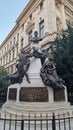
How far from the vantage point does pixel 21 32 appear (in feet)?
99.8

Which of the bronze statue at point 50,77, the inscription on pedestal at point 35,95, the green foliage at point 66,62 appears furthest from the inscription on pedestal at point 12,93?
the green foliage at point 66,62

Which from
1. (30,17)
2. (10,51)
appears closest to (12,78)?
(30,17)

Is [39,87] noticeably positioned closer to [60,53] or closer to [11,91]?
[11,91]

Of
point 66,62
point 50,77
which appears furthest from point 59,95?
point 66,62

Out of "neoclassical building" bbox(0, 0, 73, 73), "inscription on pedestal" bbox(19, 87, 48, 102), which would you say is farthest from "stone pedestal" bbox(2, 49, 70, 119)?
"neoclassical building" bbox(0, 0, 73, 73)

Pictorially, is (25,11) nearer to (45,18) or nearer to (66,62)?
(45,18)

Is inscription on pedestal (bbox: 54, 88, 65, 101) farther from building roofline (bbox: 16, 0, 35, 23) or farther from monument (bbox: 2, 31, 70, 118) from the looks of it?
building roofline (bbox: 16, 0, 35, 23)

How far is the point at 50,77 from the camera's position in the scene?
6.05m

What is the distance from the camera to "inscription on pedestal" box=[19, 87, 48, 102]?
19.3 feet

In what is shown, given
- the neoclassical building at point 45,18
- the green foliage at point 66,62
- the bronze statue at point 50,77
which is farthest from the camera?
the neoclassical building at point 45,18

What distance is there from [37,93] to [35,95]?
12 centimetres

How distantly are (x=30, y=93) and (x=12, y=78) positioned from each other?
4.70 ft

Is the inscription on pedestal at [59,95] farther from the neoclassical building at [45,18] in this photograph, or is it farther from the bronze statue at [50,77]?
the neoclassical building at [45,18]

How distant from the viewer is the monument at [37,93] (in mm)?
5715
